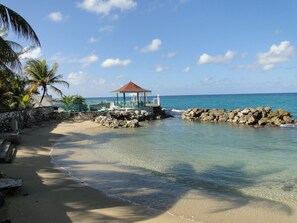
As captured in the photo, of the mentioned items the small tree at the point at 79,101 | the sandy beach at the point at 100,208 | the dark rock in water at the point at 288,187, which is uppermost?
the small tree at the point at 79,101

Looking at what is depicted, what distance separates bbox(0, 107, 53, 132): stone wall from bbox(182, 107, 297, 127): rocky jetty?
17017 millimetres

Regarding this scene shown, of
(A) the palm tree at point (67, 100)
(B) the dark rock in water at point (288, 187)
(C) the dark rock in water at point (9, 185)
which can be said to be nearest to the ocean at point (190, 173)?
(B) the dark rock in water at point (288, 187)

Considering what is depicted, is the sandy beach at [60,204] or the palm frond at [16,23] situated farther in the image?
the palm frond at [16,23]

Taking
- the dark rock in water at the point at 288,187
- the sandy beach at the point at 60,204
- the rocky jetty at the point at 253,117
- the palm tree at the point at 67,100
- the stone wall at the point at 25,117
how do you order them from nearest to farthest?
the sandy beach at the point at 60,204
the dark rock in water at the point at 288,187
the stone wall at the point at 25,117
the rocky jetty at the point at 253,117
the palm tree at the point at 67,100

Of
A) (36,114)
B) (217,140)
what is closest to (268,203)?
(217,140)

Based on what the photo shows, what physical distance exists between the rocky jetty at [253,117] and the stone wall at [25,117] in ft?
55.8

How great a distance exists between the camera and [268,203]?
25.6 ft

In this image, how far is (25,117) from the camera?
22828 mm

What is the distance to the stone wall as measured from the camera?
1824cm

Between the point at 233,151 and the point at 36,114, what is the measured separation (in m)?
16.9

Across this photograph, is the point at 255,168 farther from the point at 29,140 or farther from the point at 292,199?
the point at 29,140

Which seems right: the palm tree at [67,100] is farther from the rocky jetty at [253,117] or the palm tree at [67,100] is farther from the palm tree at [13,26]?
the palm tree at [13,26]

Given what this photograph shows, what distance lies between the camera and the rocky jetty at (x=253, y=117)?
30359mm

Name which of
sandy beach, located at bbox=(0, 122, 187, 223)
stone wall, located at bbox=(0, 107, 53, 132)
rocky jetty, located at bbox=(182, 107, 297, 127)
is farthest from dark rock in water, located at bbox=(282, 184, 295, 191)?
rocky jetty, located at bbox=(182, 107, 297, 127)
